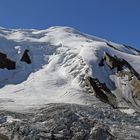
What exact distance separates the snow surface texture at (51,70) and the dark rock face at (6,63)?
2.20 feet

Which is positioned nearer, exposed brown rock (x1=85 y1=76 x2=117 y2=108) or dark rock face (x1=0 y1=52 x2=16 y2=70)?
exposed brown rock (x1=85 y1=76 x2=117 y2=108)

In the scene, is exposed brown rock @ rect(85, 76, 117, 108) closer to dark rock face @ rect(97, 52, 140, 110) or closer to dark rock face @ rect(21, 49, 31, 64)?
dark rock face @ rect(97, 52, 140, 110)

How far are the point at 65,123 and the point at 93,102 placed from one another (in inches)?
560

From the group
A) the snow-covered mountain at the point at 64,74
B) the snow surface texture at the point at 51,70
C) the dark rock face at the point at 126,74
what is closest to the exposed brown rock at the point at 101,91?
the snow-covered mountain at the point at 64,74

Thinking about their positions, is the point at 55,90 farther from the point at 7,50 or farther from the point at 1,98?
the point at 7,50

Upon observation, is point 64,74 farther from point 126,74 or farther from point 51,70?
point 126,74

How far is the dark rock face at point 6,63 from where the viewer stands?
5847 centimetres

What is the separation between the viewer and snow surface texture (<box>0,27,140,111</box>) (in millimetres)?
48719

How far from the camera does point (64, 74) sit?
56.3 metres

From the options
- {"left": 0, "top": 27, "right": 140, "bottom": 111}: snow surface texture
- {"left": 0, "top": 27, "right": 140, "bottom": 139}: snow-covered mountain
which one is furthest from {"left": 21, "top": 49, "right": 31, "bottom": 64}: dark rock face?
{"left": 0, "top": 27, "right": 140, "bottom": 111}: snow surface texture

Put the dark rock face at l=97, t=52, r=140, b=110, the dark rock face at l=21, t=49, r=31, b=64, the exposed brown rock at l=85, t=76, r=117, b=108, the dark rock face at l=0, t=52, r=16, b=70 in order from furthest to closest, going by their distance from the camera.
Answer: the dark rock face at l=21, t=49, r=31, b=64, the dark rock face at l=0, t=52, r=16, b=70, the dark rock face at l=97, t=52, r=140, b=110, the exposed brown rock at l=85, t=76, r=117, b=108

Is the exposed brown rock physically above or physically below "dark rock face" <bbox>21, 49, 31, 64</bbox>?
below

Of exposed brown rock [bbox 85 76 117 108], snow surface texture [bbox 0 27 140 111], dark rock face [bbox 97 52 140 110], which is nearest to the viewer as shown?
snow surface texture [bbox 0 27 140 111]

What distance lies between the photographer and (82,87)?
5259cm
